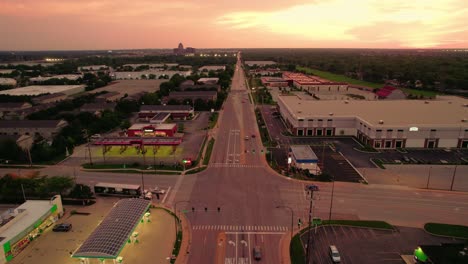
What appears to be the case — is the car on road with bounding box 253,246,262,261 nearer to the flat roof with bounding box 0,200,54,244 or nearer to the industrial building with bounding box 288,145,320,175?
the industrial building with bounding box 288,145,320,175

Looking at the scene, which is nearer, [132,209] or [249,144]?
[132,209]

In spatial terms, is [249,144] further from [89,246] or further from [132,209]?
[89,246]

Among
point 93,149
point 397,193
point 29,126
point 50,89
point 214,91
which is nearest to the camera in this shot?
point 397,193

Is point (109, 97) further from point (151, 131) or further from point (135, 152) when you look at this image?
point (135, 152)

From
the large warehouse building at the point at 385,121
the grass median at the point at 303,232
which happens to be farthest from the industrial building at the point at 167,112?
the grass median at the point at 303,232

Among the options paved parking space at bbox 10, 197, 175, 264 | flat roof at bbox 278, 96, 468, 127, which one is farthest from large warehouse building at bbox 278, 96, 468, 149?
paved parking space at bbox 10, 197, 175, 264

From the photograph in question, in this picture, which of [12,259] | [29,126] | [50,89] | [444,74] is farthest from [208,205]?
[444,74]

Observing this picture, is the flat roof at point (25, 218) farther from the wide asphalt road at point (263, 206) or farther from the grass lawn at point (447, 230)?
the grass lawn at point (447, 230)
